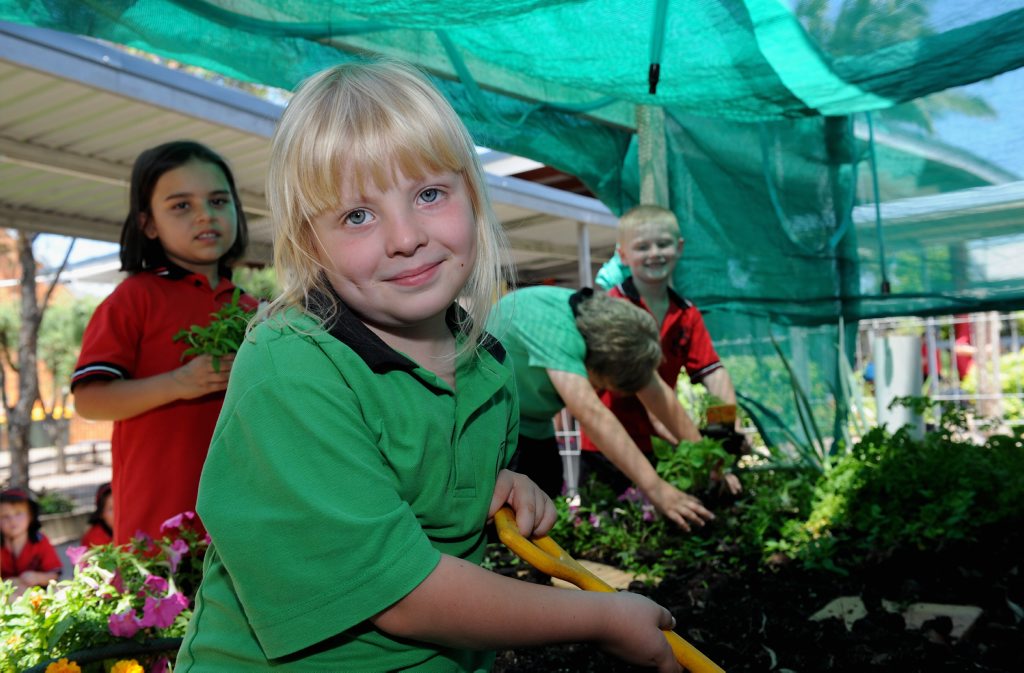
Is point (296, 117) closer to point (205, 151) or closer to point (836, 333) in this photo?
point (205, 151)

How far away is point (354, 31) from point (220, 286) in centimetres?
98

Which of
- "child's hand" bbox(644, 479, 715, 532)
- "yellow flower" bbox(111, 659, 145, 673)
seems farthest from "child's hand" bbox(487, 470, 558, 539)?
"child's hand" bbox(644, 479, 715, 532)

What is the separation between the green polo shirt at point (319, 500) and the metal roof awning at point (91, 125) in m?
1.71

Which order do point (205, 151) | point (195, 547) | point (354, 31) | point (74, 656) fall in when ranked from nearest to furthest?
1. point (74, 656)
2. point (195, 547)
3. point (205, 151)
4. point (354, 31)

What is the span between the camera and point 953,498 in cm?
317

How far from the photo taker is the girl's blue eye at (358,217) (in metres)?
1.18

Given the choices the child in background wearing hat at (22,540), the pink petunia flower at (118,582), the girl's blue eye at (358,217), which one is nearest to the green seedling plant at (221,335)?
the pink petunia flower at (118,582)

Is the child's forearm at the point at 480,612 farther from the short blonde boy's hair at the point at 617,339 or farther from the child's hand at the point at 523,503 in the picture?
the short blonde boy's hair at the point at 617,339

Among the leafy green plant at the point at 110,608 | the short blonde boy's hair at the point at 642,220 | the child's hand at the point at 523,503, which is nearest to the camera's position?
the child's hand at the point at 523,503

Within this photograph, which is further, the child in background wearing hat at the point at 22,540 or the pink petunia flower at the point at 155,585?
the child in background wearing hat at the point at 22,540

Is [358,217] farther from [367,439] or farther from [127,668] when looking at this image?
[127,668]

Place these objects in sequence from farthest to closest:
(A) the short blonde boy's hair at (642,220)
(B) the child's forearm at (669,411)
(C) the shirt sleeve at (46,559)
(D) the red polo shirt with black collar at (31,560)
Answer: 1. (C) the shirt sleeve at (46,559)
2. (D) the red polo shirt with black collar at (31,560)
3. (A) the short blonde boy's hair at (642,220)
4. (B) the child's forearm at (669,411)

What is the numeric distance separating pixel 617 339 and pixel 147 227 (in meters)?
1.54

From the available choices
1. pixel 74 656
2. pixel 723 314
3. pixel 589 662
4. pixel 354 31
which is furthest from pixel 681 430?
pixel 74 656
